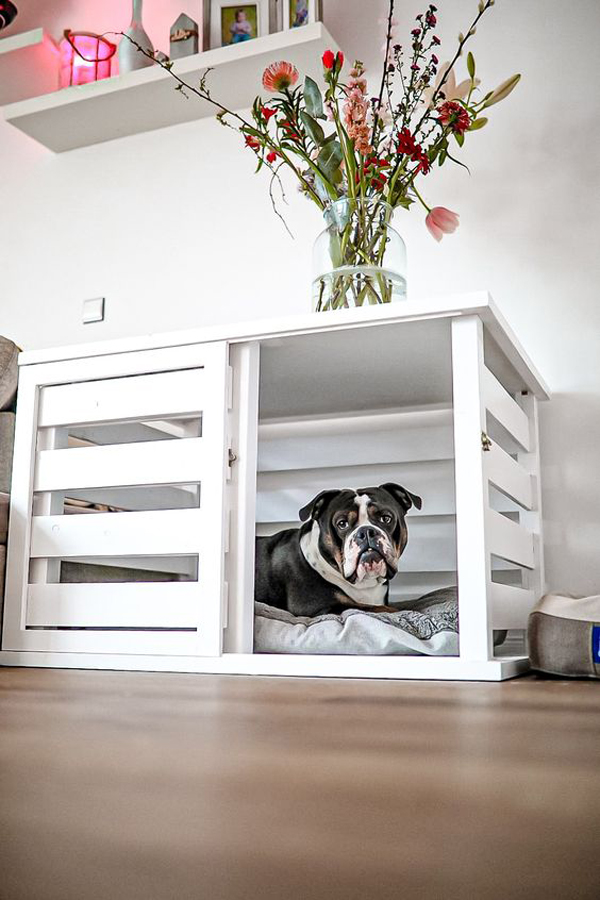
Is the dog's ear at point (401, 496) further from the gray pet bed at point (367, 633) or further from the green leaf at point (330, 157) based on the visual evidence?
the green leaf at point (330, 157)

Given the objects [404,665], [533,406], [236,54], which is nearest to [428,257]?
[533,406]

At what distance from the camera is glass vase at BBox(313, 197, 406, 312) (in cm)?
162

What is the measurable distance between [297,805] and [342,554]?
1239 mm

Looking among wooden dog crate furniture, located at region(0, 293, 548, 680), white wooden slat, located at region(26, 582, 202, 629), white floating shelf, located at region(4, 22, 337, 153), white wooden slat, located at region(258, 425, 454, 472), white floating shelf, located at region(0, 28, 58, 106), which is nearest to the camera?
wooden dog crate furniture, located at region(0, 293, 548, 680)

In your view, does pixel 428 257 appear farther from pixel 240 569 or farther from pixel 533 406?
pixel 240 569

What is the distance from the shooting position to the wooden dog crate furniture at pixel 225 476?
1.33m

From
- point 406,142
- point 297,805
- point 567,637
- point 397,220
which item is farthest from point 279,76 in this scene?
point 297,805

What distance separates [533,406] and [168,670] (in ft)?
3.02

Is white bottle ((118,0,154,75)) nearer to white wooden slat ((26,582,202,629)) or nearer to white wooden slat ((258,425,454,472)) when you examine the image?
white wooden slat ((258,425,454,472))

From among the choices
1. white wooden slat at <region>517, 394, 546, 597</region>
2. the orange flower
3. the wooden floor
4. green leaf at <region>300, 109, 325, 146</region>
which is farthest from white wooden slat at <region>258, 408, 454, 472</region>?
the wooden floor

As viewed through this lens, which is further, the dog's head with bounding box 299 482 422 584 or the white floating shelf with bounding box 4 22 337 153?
the white floating shelf with bounding box 4 22 337 153

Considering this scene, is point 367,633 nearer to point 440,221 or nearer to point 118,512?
point 118,512

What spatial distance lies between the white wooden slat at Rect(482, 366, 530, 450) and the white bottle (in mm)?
1379

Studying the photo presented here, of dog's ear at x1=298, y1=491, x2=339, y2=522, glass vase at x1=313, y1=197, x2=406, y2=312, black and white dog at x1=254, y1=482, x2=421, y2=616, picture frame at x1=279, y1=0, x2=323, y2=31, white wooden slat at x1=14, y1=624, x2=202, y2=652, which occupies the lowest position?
white wooden slat at x1=14, y1=624, x2=202, y2=652
